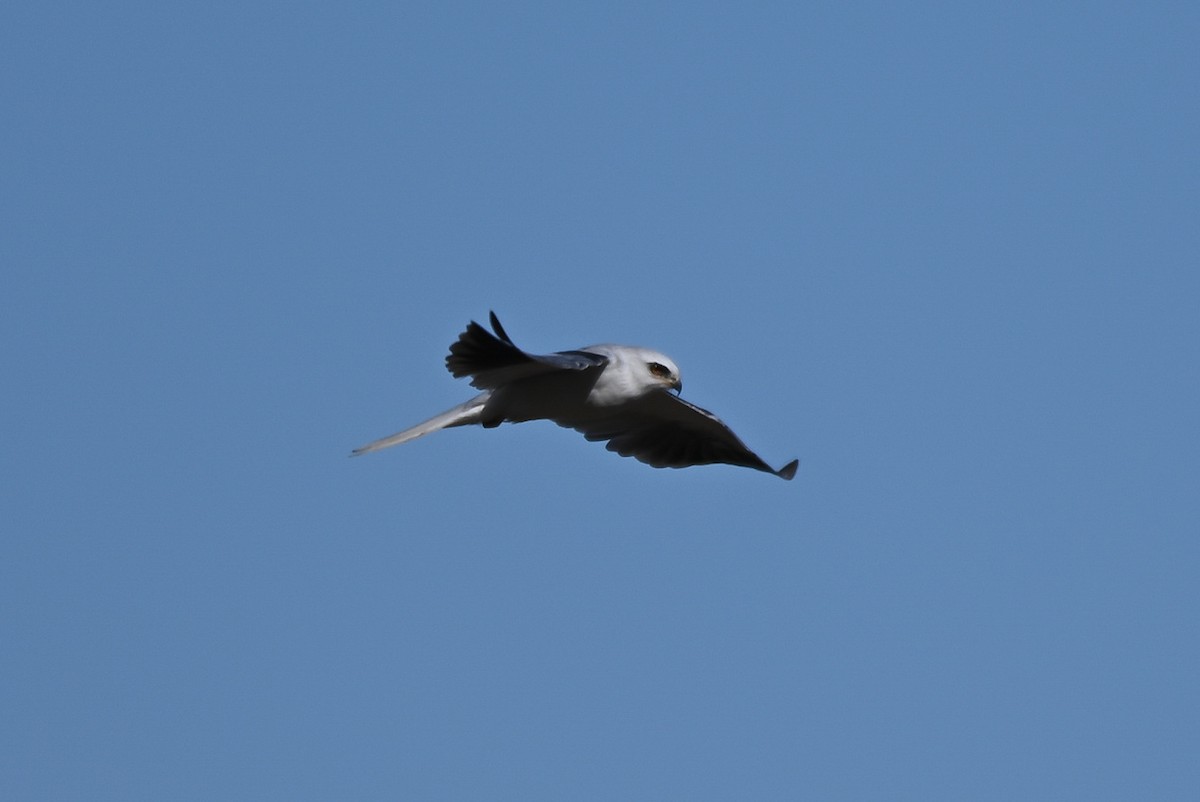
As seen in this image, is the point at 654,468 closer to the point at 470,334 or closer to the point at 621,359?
the point at 621,359

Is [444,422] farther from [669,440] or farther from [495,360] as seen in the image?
[669,440]

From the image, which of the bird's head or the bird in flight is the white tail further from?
the bird's head

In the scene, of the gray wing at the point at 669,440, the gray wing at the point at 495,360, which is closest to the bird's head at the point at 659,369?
the gray wing at the point at 495,360

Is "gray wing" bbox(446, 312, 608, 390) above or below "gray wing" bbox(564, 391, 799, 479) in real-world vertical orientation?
below

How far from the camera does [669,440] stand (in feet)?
59.4

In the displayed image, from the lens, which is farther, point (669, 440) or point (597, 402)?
point (669, 440)

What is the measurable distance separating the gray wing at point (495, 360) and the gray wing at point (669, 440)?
262cm

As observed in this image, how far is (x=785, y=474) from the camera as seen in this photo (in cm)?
1694

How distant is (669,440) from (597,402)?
2.26 m

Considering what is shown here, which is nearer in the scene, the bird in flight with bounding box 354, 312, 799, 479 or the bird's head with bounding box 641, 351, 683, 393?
the bird in flight with bounding box 354, 312, 799, 479

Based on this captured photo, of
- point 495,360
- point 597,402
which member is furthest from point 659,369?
point 495,360

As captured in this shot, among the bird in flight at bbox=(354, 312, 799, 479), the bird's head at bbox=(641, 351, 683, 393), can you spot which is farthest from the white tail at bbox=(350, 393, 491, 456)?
the bird's head at bbox=(641, 351, 683, 393)

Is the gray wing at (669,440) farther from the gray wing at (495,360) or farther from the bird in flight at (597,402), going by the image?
the gray wing at (495,360)

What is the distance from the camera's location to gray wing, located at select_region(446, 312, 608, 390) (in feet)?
46.6
